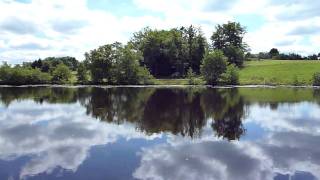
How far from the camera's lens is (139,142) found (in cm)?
2467

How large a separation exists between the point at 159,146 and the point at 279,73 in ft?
328

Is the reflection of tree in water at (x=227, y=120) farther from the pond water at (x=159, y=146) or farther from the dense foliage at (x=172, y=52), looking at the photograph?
the dense foliage at (x=172, y=52)

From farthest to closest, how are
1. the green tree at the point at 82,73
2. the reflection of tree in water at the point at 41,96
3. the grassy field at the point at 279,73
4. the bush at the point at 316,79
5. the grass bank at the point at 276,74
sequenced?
1. the green tree at the point at 82,73
2. the grass bank at the point at 276,74
3. the grassy field at the point at 279,73
4. the bush at the point at 316,79
5. the reflection of tree in water at the point at 41,96

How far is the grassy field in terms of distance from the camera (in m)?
109

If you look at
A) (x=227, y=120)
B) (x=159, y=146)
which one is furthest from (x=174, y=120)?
(x=159, y=146)

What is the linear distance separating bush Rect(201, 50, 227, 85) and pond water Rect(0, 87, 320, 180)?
69.7 meters

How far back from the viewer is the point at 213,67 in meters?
109

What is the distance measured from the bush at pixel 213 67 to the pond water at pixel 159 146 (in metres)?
69.7

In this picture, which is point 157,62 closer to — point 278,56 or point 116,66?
point 116,66

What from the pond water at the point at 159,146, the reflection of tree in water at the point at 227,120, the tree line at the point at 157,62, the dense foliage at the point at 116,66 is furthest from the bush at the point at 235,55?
the pond water at the point at 159,146

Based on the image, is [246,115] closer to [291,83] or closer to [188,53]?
[291,83]

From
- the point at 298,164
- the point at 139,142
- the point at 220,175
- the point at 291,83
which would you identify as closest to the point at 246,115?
the point at 139,142

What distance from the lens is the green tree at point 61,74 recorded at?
12238cm

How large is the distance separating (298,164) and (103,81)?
101 metres
